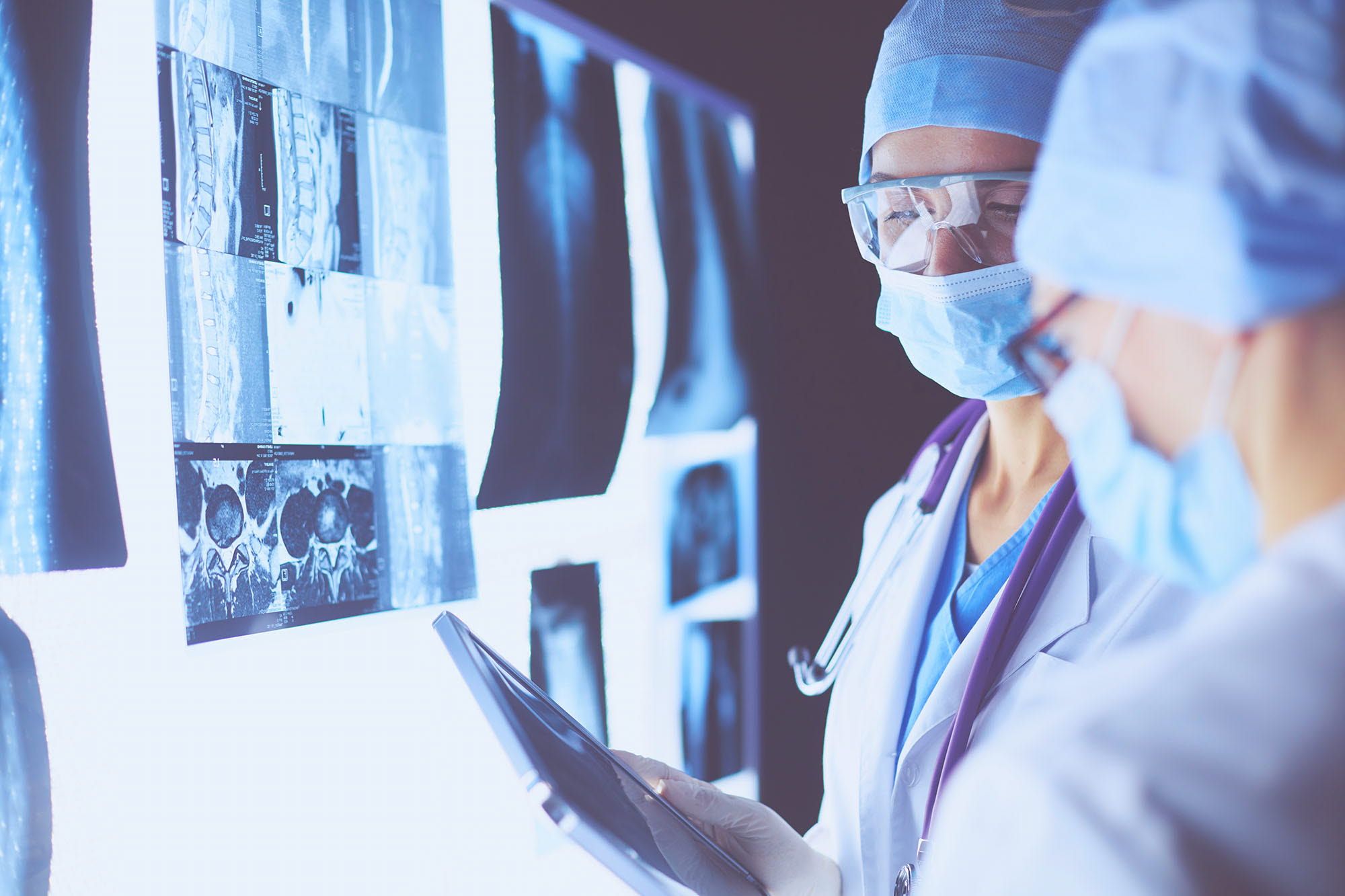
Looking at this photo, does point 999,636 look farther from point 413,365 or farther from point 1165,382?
point 413,365

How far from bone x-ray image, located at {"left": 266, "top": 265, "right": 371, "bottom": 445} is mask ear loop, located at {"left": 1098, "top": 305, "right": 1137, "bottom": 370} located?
85cm

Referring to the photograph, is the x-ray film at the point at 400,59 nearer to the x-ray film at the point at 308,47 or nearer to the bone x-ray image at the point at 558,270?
the x-ray film at the point at 308,47

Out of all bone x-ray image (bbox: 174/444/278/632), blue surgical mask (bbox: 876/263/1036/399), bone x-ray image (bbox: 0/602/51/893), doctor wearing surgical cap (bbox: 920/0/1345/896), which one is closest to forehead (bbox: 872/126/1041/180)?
blue surgical mask (bbox: 876/263/1036/399)

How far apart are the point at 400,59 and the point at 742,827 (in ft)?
3.43

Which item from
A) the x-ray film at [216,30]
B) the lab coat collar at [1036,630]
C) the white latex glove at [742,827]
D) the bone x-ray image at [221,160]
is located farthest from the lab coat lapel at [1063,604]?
the x-ray film at [216,30]

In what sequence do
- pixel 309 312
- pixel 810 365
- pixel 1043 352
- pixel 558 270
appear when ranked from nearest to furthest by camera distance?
pixel 1043 352, pixel 309 312, pixel 558 270, pixel 810 365

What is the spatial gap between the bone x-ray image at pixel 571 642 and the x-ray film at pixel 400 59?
2.19 ft

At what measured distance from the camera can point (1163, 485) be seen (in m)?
0.63

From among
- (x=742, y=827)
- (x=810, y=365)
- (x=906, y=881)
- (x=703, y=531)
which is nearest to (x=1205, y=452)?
(x=906, y=881)

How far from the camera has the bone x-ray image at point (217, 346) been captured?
1016 millimetres

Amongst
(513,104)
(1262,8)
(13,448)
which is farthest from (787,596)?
(1262,8)

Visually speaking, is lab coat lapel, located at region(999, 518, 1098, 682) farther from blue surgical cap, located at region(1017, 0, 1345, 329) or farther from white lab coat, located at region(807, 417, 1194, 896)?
blue surgical cap, located at region(1017, 0, 1345, 329)

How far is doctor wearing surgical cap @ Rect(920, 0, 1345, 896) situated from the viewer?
0.48 meters

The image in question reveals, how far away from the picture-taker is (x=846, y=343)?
240 centimetres
